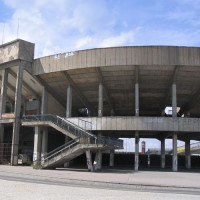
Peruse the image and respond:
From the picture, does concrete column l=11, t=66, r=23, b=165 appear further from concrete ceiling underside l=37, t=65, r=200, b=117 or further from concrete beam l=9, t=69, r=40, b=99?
concrete beam l=9, t=69, r=40, b=99

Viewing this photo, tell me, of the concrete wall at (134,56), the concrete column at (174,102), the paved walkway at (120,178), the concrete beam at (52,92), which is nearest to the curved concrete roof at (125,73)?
the concrete wall at (134,56)

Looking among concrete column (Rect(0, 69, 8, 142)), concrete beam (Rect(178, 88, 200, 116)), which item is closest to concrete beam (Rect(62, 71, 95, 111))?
concrete column (Rect(0, 69, 8, 142))

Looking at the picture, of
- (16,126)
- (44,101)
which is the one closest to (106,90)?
(44,101)

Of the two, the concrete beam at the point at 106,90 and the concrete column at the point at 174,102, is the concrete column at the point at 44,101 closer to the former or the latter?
the concrete beam at the point at 106,90

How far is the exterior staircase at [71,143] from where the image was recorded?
29062 mm

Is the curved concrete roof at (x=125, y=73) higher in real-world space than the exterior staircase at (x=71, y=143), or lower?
higher

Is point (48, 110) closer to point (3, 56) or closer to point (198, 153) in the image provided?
point (3, 56)

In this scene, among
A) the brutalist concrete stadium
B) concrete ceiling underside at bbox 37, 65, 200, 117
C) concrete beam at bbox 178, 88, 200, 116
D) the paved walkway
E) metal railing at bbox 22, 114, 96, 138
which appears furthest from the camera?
Answer: concrete beam at bbox 178, 88, 200, 116

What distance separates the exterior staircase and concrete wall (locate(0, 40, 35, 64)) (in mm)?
8989

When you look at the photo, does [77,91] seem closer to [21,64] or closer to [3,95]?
[21,64]

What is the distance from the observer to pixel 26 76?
41219 millimetres

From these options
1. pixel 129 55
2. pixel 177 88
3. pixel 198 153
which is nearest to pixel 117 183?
pixel 129 55

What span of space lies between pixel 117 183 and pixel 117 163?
117ft

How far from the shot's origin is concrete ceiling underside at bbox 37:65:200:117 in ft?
116
